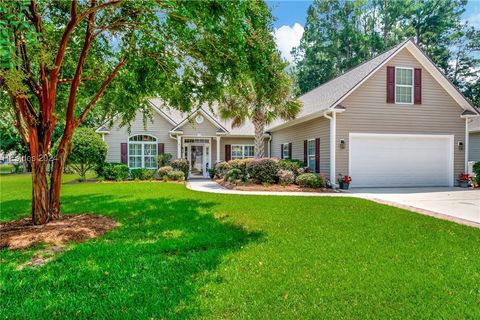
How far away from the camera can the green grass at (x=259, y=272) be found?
10.6 feet

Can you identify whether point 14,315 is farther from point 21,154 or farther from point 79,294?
point 21,154

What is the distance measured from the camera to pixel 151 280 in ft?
12.8

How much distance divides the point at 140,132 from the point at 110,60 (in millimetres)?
10895

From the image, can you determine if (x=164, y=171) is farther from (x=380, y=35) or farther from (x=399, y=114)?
(x=380, y=35)

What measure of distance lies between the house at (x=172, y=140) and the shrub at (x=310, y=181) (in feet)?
24.5

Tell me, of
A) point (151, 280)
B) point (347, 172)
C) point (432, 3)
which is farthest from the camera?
point (432, 3)

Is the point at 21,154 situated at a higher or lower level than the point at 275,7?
lower

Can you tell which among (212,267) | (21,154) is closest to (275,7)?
(212,267)

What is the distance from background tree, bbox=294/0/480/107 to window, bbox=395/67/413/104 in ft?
70.0

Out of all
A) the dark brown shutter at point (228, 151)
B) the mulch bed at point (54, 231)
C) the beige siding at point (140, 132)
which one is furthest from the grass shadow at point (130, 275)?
the dark brown shutter at point (228, 151)

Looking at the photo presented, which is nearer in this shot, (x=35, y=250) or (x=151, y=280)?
(x=151, y=280)

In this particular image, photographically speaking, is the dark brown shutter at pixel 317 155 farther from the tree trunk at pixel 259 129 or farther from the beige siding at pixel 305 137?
the tree trunk at pixel 259 129

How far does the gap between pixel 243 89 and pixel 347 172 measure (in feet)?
24.1

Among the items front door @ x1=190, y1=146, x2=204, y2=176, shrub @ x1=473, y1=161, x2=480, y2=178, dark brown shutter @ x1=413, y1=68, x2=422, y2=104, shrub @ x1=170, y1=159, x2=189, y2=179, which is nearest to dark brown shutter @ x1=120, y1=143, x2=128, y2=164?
shrub @ x1=170, y1=159, x2=189, y2=179
